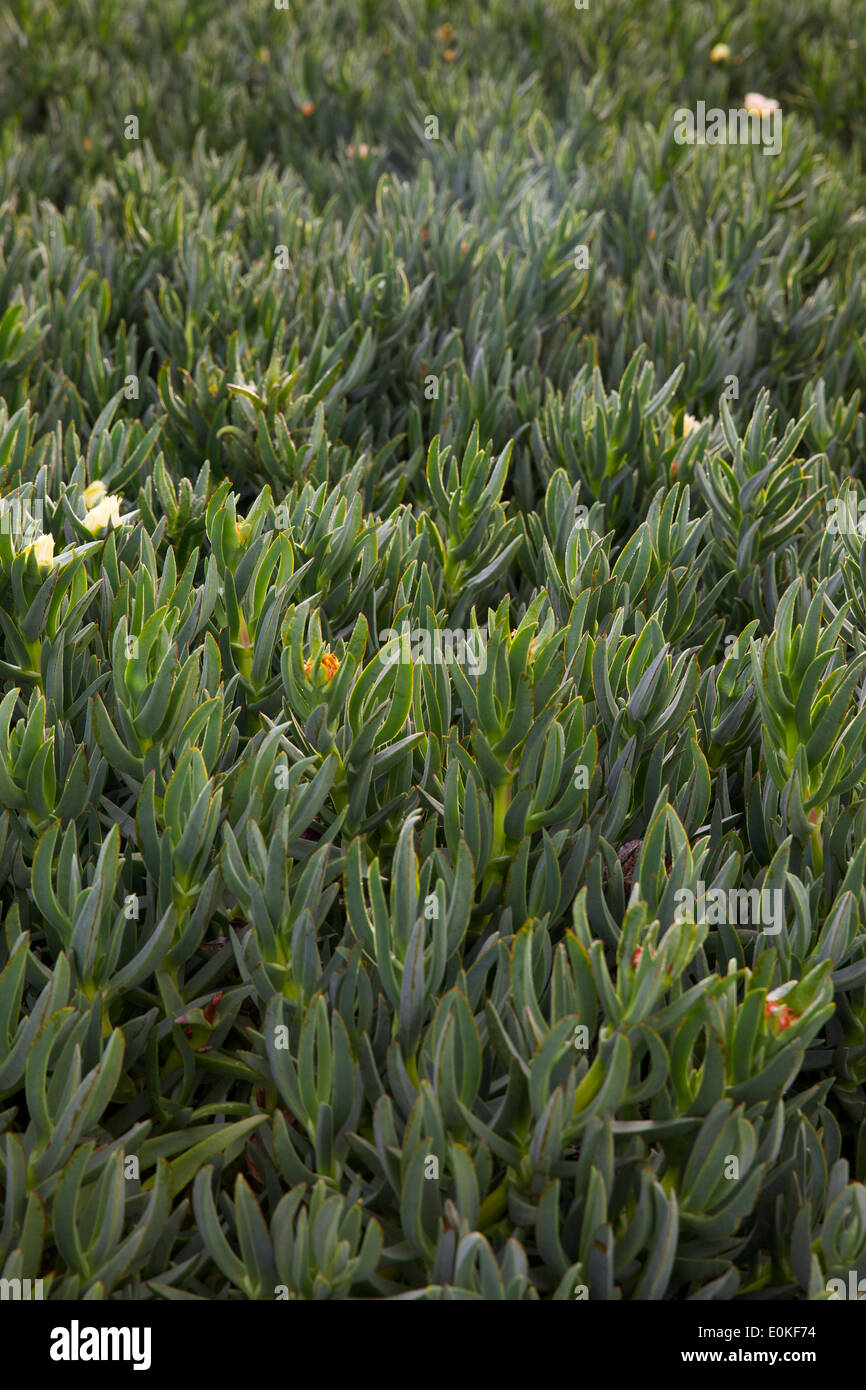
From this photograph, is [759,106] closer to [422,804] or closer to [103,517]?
[103,517]

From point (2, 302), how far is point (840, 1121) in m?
2.44

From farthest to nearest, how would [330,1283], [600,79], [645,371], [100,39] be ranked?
[100,39]
[600,79]
[645,371]
[330,1283]

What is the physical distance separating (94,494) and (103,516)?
6cm

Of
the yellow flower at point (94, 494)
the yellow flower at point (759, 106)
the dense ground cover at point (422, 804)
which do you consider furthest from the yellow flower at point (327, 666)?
the yellow flower at point (759, 106)

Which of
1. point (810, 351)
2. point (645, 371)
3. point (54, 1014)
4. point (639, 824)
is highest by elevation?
point (810, 351)

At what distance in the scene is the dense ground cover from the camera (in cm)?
113

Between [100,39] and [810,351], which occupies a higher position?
[100,39]

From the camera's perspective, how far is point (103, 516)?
1.80 meters

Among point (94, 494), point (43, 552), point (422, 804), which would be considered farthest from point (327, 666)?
point (94, 494)

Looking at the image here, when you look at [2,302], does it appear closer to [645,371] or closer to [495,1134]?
[645,371]

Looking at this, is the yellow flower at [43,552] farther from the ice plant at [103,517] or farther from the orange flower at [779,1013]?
the orange flower at [779,1013]

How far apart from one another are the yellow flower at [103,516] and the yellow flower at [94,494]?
0.6 inches
